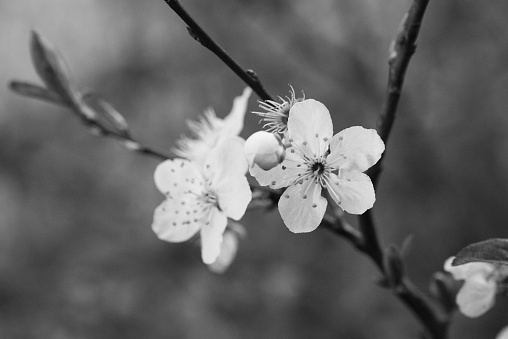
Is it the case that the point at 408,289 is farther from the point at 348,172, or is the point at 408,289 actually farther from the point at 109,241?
the point at 109,241

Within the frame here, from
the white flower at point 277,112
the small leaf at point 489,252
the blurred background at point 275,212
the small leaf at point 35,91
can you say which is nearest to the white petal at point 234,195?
the white flower at point 277,112

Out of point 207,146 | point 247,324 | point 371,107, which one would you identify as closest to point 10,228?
→ point 247,324

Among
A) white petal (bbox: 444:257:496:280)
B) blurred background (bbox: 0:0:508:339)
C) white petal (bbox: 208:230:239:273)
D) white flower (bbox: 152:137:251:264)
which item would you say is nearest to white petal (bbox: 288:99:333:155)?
white flower (bbox: 152:137:251:264)

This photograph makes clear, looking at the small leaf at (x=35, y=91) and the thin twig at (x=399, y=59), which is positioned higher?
the small leaf at (x=35, y=91)

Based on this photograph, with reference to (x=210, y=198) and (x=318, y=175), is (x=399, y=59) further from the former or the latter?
(x=210, y=198)

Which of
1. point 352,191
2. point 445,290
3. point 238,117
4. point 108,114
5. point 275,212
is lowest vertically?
point 275,212

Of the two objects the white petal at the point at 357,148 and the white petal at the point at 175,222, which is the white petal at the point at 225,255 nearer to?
the white petal at the point at 175,222

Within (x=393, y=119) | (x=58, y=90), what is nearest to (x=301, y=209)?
(x=393, y=119)
